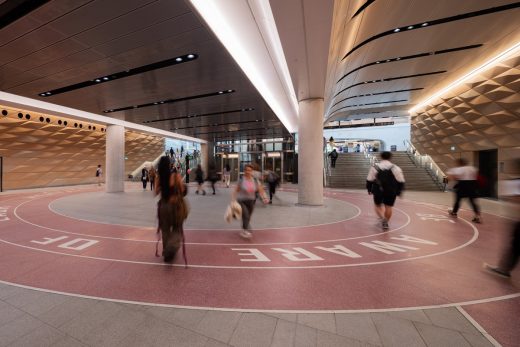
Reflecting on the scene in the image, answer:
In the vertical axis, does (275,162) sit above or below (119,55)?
below

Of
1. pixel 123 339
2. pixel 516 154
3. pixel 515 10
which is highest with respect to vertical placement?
pixel 515 10

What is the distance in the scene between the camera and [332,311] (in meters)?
2.80

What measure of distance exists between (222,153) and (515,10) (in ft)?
84.5

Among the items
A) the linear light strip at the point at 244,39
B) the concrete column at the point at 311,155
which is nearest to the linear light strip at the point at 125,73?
the linear light strip at the point at 244,39

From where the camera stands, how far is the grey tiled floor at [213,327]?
2.32m

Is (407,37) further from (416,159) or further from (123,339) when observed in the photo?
(416,159)

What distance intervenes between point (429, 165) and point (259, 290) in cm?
2032

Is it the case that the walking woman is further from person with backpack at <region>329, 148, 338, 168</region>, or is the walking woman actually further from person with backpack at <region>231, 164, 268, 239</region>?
person with backpack at <region>329, 148, 338, 168</region>

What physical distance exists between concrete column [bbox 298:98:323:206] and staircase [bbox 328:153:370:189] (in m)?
8.70

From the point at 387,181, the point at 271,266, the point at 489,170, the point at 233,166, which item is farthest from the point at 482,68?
the point at 233,166

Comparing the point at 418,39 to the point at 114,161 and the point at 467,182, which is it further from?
the point at 114,161

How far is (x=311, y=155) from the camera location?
10867 millimetres

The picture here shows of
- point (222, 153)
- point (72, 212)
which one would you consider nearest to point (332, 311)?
point (72, 212)

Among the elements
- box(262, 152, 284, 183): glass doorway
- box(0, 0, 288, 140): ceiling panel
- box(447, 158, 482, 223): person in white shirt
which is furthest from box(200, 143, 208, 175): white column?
box(447, 158, 482, 223): person in white shirt
